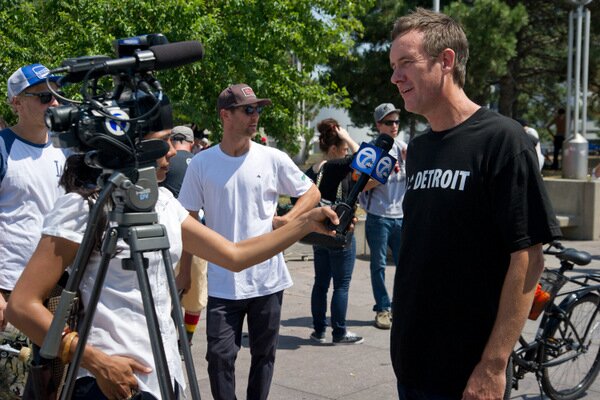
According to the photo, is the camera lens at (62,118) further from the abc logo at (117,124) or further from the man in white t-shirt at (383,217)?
the man in white t-shirt at (383,217)

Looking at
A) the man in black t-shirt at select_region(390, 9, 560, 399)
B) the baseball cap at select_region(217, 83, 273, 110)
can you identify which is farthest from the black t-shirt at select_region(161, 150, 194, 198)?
the man in black t-shirt at select_region(390, 9, 560, 399)

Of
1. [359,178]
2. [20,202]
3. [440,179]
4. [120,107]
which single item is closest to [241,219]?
[20,202]

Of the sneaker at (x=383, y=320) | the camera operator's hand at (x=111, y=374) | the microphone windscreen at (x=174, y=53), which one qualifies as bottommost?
the sneaker at (x=383, y=320)

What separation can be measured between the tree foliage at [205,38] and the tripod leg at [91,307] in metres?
10.8

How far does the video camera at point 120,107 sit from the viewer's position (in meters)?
2.20

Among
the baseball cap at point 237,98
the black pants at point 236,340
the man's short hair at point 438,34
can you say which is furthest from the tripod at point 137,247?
the baseball cap at point 237,98

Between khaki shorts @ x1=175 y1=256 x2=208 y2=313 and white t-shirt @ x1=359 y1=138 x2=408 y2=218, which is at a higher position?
white t-shirt @ x1=359 y1=138 x2=408 y2=218

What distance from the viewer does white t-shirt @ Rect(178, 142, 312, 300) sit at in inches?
187

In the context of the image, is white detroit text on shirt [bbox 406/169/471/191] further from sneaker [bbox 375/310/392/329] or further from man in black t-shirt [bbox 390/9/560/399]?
sneaker [bbox 375/310/392/329]

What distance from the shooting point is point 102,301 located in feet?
8.68

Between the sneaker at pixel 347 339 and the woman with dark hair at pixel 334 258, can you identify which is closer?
the woman with dark hair at pixel 334 258

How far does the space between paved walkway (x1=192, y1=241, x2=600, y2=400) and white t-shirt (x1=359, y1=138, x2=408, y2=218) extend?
1.07 metres

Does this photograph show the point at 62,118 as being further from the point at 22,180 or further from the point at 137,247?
the point at 22,180

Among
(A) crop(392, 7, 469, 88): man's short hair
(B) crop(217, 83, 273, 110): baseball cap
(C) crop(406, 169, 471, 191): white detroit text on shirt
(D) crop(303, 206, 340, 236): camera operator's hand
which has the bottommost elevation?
(D) crop(303, 206, 340, 236): camera operator's hand
